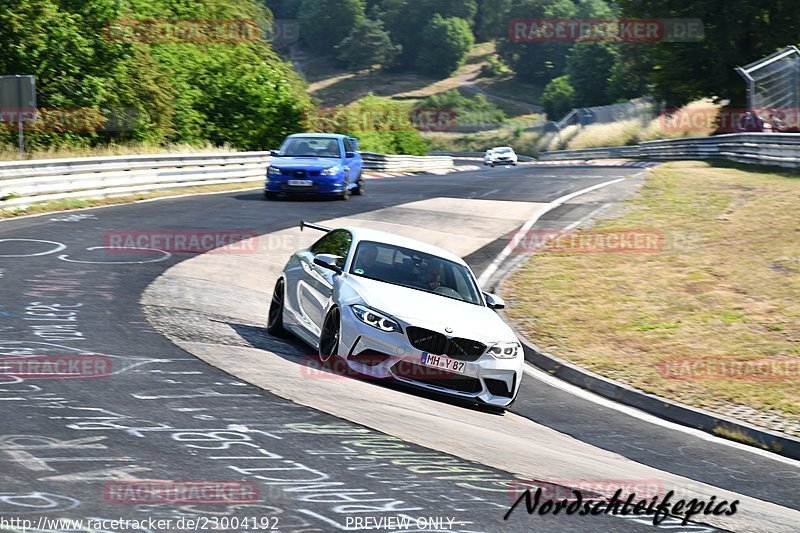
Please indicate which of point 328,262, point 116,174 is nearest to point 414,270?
point 328,262

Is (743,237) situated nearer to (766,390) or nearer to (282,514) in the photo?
(766,390)

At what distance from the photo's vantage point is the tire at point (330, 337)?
9.87 metres

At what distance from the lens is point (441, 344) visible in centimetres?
959

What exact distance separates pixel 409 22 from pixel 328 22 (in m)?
14.9

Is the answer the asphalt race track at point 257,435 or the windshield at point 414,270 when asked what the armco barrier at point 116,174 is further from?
the windshield at point 414,270

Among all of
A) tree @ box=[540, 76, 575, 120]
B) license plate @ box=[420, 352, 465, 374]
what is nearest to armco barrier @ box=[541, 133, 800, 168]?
license plate @ box=[420, 352, 465, 374]

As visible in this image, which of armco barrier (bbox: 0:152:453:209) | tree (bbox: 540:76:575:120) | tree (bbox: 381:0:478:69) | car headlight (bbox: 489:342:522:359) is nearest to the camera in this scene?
car headlight (bbox: 489:342:522:359)

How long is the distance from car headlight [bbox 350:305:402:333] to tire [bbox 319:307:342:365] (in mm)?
264

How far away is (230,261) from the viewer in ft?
56.5

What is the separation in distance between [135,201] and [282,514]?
20561 mm

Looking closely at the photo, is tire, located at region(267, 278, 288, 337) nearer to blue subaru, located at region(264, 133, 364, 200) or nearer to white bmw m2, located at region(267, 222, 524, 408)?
white bmw m2, located at region(267, 222, 524, 408)

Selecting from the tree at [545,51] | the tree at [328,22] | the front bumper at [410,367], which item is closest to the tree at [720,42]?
the front bumper at [410,367]

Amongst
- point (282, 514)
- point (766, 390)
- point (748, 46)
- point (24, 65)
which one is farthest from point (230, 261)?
point (748, 46)

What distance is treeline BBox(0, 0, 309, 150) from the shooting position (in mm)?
31312
